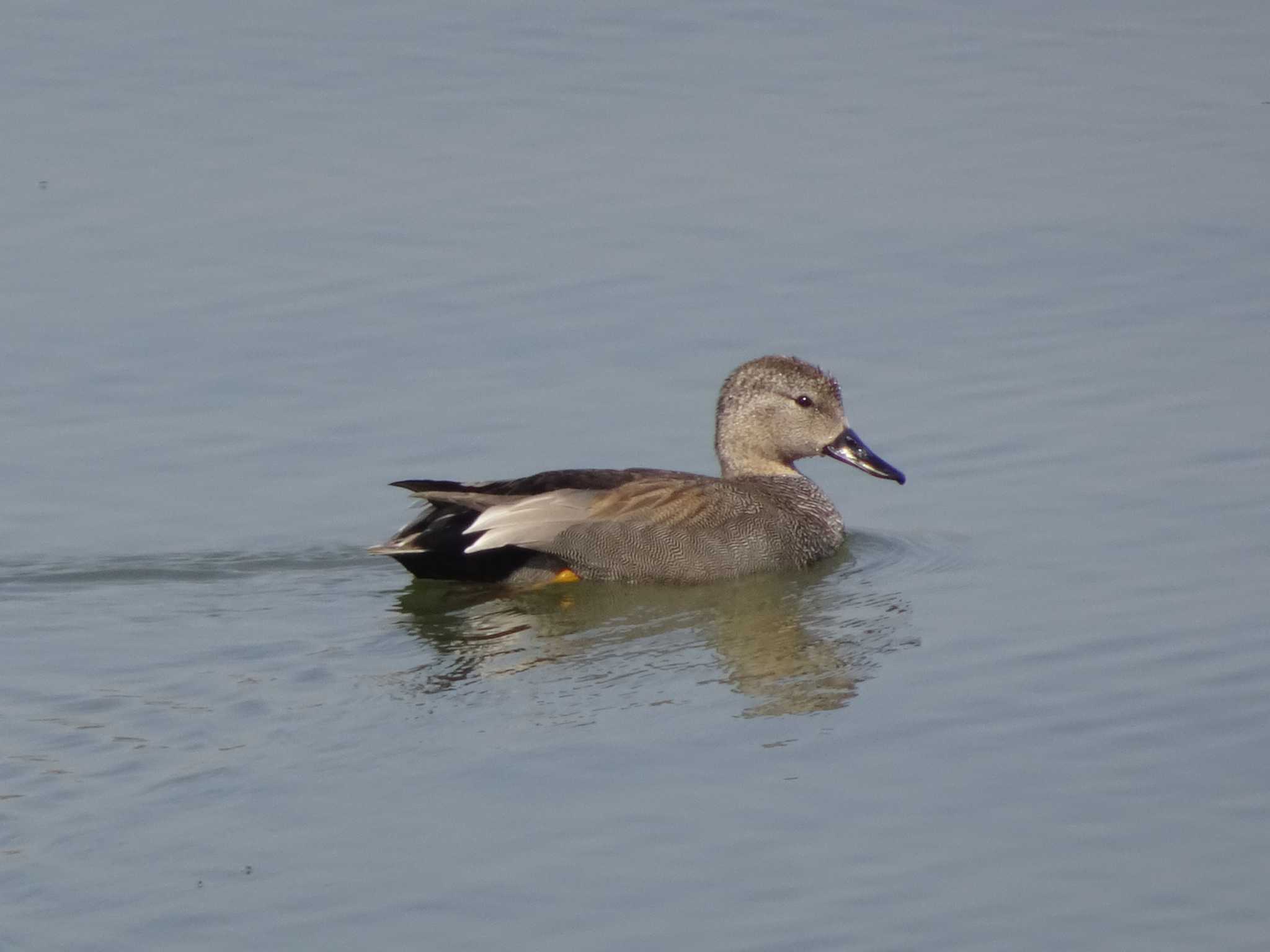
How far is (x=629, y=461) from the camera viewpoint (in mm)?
11172

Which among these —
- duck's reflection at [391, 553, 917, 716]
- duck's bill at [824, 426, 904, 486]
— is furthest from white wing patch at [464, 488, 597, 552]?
duck's bill at [824, 426, 904, 486]

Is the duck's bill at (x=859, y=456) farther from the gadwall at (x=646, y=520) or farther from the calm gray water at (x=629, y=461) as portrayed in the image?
the calm gray water at (x=629, y=461)

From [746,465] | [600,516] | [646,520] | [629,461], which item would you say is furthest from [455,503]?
[746,465]

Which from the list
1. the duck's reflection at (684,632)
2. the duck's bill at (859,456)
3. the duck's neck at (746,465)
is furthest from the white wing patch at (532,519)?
the duck's bill at (859,456)

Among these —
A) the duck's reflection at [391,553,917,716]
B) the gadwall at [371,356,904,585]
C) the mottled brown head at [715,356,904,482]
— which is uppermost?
the mottled brown head at [715,356,904,482]

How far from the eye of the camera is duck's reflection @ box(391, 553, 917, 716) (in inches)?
335

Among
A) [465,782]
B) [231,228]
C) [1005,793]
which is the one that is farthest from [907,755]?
[231,228]

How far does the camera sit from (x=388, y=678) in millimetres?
8555

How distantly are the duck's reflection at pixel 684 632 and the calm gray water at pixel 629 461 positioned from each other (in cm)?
4

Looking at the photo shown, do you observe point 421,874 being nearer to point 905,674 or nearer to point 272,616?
point 905,674

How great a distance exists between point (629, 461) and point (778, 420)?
0.75 m

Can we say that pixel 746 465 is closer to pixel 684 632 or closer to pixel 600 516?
pixel 600 516

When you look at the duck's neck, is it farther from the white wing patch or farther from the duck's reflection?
the white wing patch

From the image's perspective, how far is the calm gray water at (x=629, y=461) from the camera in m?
6.57
